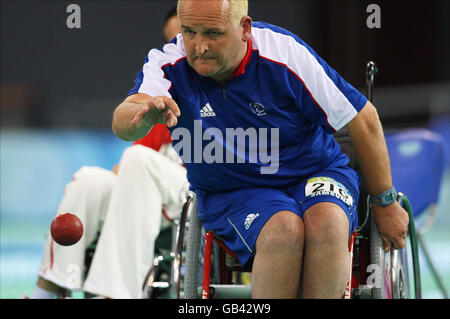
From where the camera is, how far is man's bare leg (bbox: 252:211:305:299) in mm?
1506

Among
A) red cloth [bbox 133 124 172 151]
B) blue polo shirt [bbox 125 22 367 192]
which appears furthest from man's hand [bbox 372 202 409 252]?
red cloth [bbox 133 124 172 151]

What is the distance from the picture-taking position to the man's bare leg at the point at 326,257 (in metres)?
1.50

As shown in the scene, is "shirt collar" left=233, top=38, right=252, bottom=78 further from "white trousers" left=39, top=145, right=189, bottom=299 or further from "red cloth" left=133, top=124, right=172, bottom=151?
"red cloth" left=133, top=124, right=172, bottom=151

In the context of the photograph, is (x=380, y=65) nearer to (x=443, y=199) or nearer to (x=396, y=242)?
(x=443, y=199)

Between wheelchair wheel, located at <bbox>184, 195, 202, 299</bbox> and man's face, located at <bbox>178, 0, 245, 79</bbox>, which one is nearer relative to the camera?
man's face, located at <bbox>178, 0, 245, 79</bbox>

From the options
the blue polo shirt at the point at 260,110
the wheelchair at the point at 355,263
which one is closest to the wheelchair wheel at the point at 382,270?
the wheelchair at the point at 355,263

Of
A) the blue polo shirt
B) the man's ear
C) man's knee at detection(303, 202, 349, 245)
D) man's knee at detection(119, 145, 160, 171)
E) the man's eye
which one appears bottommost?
man's knee at detection(303, 202, 349, 245)

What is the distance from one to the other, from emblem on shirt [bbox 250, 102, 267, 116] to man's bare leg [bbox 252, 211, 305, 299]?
31 centimetres

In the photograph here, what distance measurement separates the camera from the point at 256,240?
5.24ft

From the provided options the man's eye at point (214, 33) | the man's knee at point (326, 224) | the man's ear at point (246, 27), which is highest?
the man's ear at point (246, 27)

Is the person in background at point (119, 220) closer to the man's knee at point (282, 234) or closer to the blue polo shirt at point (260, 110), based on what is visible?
the blue polo shirt at point (260, 110)

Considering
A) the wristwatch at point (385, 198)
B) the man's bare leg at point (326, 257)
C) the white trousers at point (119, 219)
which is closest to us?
the man's bare leg at point (326, 257)

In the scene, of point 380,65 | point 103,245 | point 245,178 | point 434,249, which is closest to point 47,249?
point 103,245
